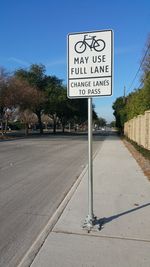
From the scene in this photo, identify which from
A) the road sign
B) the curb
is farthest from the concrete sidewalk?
the road sign

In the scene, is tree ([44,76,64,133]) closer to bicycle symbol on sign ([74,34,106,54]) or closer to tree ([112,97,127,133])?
tree ([112,97,127,133])

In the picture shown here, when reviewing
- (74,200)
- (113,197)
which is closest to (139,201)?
(113,197)

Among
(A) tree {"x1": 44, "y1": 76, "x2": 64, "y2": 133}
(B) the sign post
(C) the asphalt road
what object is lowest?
(C) the asphalt road

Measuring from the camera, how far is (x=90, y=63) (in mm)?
5535

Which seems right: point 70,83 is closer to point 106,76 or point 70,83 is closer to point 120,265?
point 106,76

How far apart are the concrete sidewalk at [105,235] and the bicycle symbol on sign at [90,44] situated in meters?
2.78

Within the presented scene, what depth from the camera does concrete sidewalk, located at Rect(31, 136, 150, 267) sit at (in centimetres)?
439

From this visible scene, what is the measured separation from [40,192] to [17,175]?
2.84m

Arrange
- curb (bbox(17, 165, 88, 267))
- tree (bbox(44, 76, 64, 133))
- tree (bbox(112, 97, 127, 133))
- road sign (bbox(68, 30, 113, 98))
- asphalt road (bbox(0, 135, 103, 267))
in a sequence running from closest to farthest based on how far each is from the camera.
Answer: curb (bbox(17, 165, 88, 267)) → asphalt road (bbox(0, 135, 103, 267)) → road sign (bbox(68, 30, 113, 98)) → tree (bbox(112, 97, 127, 133)) → tree (bbox(44, 76, 64, 133))

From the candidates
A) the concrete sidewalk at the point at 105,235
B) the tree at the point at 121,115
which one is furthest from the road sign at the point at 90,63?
the tree at the point at 121,115

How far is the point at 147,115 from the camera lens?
19375 mm

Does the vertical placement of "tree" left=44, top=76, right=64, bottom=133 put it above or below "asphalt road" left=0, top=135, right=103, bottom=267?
above

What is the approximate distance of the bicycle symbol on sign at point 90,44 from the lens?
18.0 feet

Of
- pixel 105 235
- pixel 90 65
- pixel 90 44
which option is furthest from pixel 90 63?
pixel 105 235
